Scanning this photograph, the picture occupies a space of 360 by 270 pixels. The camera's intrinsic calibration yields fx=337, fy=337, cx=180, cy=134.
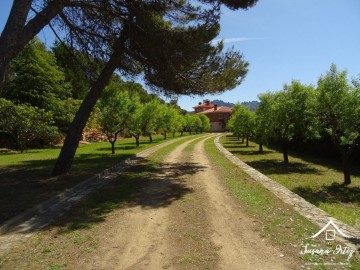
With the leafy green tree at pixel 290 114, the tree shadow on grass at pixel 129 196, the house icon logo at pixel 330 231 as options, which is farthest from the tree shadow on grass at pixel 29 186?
the leafy green tree at pixel 290 114

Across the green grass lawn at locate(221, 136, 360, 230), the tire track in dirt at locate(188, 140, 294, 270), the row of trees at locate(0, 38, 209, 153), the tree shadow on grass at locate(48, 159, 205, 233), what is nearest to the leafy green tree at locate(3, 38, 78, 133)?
the row of trees at locate(0, 38, 209, 153)

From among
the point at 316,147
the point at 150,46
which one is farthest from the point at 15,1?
the point at 316,147

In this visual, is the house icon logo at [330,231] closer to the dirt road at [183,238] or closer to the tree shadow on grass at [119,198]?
the dirt road at [183,238]

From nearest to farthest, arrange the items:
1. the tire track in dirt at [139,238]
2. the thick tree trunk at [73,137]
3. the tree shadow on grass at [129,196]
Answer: the tire track in dirt at [139,238]
the tree shadow on grass at [129,196]
the thick tree trunk at [73,137]

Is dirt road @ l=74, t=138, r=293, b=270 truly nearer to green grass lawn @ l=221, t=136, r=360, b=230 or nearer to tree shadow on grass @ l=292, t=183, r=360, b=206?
green grass lawn @ l=221, t=136, r=360, b=230

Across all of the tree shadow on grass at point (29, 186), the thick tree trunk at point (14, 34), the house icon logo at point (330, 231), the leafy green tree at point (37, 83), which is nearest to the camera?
the house icon logo at point (330, 231)

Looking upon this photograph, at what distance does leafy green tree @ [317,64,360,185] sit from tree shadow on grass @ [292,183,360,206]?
1350 millimetres

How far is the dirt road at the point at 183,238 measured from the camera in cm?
545

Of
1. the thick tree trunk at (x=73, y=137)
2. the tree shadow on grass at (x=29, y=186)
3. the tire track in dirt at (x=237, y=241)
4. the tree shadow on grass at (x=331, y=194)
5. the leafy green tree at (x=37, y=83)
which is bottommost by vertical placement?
the tree shadow on grass at (x=331, y=194)

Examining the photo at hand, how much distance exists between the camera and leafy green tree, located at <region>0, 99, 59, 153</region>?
3014 cm

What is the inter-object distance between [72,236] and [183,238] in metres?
2.29

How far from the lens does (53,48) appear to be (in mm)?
43562

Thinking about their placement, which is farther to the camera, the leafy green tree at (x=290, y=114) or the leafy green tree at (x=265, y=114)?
the leafy green tree at (x=265, y=114)

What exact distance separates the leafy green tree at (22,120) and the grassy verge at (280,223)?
79.7 ft
